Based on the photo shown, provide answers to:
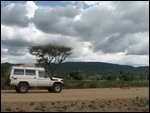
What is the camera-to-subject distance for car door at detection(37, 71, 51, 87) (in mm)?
32875

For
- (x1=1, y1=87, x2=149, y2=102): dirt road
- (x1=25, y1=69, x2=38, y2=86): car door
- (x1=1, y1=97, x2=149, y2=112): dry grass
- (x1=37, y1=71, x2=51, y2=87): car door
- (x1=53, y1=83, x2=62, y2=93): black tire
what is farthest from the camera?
(x1=53, y1=83, x2=62, y2=93): black tire

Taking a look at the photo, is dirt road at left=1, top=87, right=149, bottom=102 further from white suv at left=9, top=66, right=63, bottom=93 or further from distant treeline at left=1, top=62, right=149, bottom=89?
distant treeline at left=1, top=62, right=149, bottom=89

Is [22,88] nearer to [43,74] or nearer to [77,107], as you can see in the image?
[43,74]

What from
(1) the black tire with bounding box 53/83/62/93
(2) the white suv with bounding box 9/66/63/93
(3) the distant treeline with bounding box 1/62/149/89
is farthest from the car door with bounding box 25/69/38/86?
(3) the distant treeline with bounding box 1/62/149/89

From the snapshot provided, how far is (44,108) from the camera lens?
61.1 feet

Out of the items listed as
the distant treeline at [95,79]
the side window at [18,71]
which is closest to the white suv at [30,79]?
the side window at [18,71]

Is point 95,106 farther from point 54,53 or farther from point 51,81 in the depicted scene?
point 54,53

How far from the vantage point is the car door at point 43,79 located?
108 ft

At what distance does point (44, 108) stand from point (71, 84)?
2615 centimetres

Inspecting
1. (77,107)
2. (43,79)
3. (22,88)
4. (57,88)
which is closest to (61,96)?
(22,88)

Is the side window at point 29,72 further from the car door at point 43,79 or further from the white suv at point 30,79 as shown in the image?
the car door at point 43,79

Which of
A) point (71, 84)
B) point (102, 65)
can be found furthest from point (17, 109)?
point (102, 65)

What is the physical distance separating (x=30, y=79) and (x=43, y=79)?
1026 millimetres

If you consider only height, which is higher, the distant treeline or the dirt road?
the distant treeline
